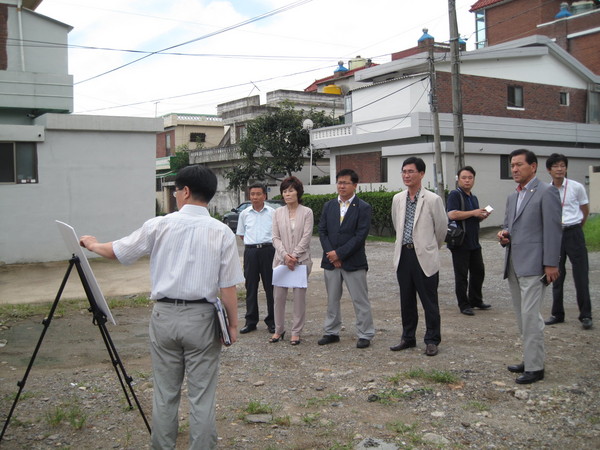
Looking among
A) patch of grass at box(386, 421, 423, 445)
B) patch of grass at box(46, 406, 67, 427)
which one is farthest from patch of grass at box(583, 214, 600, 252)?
patch of grass at box(46, 406, 67, 427)

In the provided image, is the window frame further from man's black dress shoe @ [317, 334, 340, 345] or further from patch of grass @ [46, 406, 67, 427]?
patch of grass @ [46, 406, 67, 427]

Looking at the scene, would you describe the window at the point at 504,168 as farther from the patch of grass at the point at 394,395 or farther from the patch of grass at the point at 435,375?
the patch of grass at the point at 394,395

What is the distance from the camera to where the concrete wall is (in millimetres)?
13672

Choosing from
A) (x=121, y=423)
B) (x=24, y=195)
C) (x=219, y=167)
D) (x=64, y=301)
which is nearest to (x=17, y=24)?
(x=24, y=195)

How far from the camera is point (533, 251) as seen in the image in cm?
529

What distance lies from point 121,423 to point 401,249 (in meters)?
3.25

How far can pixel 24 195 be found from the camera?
13680 mm

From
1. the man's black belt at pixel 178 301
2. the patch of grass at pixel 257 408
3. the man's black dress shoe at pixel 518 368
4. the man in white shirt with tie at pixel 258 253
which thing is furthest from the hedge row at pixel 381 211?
the man's black belt at pixel 178 301

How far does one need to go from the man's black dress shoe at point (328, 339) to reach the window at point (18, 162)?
9.65m

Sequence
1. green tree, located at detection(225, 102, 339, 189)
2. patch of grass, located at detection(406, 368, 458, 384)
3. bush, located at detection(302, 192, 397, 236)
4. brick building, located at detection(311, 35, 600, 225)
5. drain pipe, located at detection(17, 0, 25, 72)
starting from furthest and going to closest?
green tree, located at detection(225, 102, 339, 189), brick building, located at detection(311, 35, 600, 225), bush, located at detection(302, 192, 397, 236), drain pipe, located at detection(17, 0, 25, 72), patch of grass, located at detection(406, 368, 458, 384)

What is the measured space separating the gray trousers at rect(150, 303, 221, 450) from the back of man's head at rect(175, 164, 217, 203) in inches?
26.7

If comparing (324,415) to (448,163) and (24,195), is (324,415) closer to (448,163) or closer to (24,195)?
(24,195)

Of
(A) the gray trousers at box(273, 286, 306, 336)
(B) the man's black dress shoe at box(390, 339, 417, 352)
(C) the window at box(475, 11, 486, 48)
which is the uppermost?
(C) the window at box(475, 11, 486, 48)

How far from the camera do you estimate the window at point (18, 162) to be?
13617 millimetres
